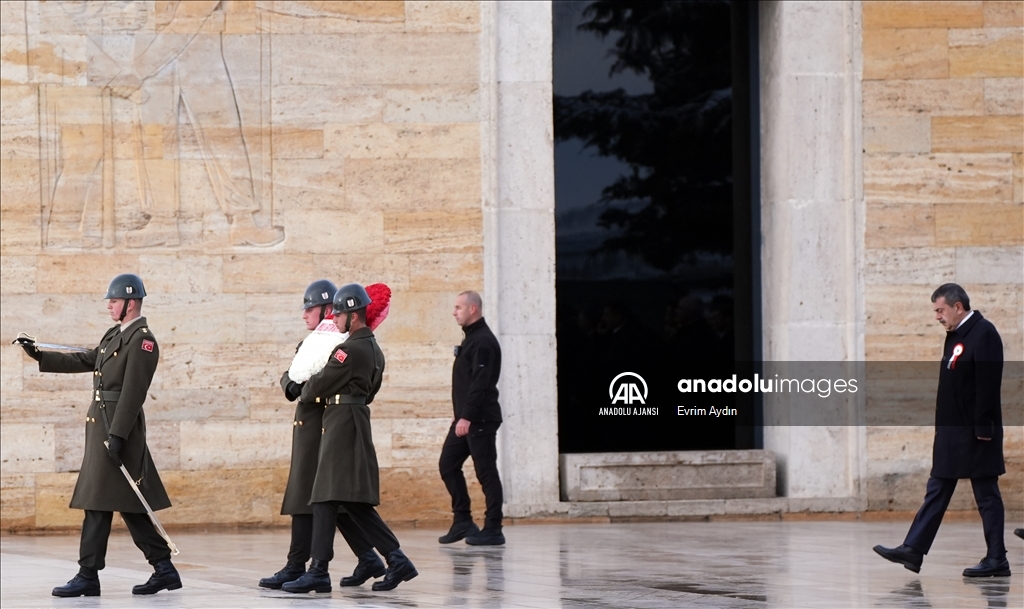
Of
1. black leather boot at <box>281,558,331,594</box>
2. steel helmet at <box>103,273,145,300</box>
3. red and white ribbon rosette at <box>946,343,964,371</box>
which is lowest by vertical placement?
black leather boot at <box>281,558,331,594</box>

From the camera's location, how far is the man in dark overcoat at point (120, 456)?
9.05 metres

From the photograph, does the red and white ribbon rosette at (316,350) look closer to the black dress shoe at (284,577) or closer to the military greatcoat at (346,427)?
the military greatcoat at (346,427)

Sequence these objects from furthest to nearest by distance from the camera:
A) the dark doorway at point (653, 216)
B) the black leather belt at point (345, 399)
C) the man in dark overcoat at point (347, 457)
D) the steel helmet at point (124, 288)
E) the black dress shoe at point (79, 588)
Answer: the dark doorway at point (653, 216) → the steel helmet at point (124, 288) → the black leather belt at point (345, 399) → the man in dark overcoat at point (347, 457) → the black dress shoe at point (79, 588)

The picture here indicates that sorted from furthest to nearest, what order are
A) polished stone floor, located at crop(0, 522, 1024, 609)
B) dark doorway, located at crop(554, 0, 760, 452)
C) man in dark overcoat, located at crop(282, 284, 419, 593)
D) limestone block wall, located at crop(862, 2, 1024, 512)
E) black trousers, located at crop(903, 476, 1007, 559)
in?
dark doorway, located at crop(554, 0, 760, 452), limestone block wall, located at crop(862, 2, 1024, 512), black trousers, located at crop(903, 476, 1007, 559), man in dark overcoat, located at crop(282, 284, 419, 593), polished stone floor, located at crop(0, 522, 1024, 609)

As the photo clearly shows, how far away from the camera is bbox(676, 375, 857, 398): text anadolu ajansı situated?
1393 cm

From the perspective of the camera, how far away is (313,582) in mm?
8953

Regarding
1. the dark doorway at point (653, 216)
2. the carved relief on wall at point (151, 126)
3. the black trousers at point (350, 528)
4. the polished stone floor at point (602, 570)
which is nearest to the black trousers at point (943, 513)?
the polished stone floor at point (602, 570)

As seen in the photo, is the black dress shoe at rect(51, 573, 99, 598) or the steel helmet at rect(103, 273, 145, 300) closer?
the black dress shoe at rect(51, 573, 99, 598)

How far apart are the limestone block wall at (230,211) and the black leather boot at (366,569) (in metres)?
3.95

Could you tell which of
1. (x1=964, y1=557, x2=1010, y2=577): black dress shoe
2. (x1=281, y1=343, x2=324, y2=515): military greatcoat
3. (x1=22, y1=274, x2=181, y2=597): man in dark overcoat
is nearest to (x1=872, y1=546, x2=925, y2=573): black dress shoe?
(x1=964, y1=557, x2=1010, y2=577): black dress shoe

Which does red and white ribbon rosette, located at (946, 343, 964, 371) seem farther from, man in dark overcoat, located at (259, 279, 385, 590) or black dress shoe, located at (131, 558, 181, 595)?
black dress shoe, located at (131, 558, 181, 595)

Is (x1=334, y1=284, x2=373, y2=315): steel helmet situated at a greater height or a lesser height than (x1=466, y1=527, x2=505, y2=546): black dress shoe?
greater

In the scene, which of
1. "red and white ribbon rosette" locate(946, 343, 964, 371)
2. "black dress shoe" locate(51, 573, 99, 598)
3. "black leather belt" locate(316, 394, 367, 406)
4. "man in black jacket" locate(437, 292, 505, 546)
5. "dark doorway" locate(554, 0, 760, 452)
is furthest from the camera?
"dark doorway" locate(554, 0, 760, 452)

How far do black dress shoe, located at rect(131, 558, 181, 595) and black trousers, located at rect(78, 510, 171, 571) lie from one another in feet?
0.18
